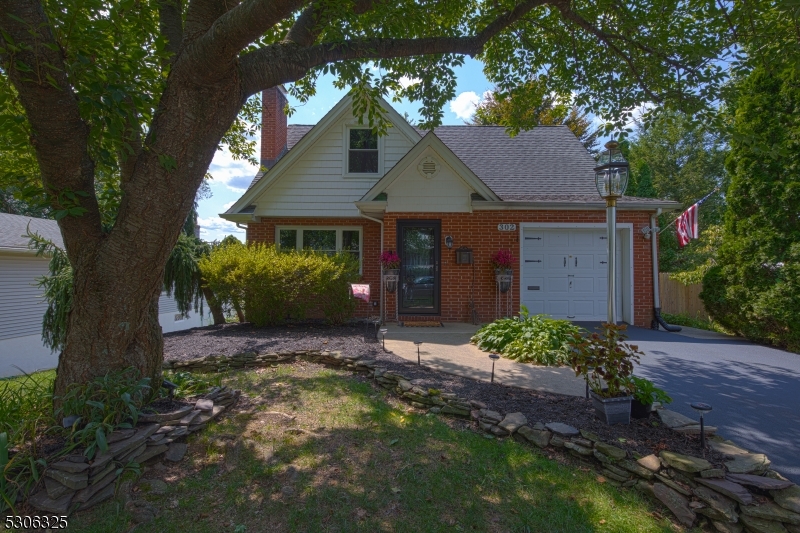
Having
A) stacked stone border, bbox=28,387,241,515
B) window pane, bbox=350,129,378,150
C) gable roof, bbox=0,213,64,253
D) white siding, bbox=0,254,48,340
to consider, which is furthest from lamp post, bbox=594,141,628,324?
white siding, bbox=0,254,48,340

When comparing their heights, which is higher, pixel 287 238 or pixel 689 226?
pixel 689 226

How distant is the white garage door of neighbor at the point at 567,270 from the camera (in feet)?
31.6

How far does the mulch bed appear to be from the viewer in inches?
135

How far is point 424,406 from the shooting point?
4.57 metres

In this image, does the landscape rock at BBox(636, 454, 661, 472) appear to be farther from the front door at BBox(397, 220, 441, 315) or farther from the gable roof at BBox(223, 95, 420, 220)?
the gable roof at BBox(223, 95, 420, 220)

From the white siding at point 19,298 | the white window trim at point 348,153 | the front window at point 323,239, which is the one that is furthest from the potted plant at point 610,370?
the white siding at point 19,298

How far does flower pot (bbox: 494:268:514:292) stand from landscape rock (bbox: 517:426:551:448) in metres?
5.47

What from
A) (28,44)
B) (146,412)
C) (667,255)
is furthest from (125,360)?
(667,255)

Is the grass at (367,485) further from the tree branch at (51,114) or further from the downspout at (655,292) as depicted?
the downspout at (655,292)

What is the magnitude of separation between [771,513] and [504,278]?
654cm

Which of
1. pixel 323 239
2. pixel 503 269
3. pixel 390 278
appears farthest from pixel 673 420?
pixel 323 239

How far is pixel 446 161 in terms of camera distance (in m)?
9.05

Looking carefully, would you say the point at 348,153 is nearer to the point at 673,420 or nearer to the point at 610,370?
the point at 610,370

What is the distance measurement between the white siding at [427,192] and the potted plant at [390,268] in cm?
112
